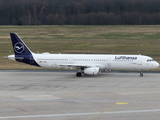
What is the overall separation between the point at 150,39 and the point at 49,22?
61165 millimetres

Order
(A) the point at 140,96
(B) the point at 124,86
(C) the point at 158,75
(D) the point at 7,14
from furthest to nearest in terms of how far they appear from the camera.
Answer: (D) the point at 7,14
(C) the point at 158,75
(B) the point at 124,86
(A) the point at 140,96

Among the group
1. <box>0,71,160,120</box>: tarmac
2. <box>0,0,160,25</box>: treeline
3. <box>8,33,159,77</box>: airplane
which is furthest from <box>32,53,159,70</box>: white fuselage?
<box>0,0,160,25</box>: treeline

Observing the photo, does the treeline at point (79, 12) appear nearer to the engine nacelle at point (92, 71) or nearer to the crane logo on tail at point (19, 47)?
the crane logo on tail at point (19, 47)

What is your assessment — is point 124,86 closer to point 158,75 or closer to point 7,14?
point 158,75

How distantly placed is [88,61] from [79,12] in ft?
351

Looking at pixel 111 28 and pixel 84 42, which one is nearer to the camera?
pixel 84 42

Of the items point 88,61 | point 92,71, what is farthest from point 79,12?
point 92,71

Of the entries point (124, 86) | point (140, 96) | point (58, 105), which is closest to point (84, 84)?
point (124, 86)

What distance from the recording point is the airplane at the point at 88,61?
163ft

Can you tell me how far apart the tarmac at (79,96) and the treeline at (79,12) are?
3616 inches

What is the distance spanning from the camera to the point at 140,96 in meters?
35.2

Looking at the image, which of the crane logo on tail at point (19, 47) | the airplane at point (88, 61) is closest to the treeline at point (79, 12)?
the crane logo on tail at point (19, 47)

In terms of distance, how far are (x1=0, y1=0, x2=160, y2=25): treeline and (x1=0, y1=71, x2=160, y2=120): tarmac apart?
91851 mm

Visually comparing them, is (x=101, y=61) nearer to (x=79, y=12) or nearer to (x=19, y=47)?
(x=19, y=47)
